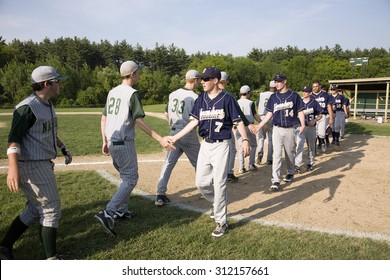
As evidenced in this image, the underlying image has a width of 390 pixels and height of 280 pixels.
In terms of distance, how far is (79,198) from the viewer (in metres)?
5.16

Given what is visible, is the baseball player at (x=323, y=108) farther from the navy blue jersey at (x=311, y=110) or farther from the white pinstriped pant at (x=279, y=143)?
the white pinstriped pant at (x=279, y=143)

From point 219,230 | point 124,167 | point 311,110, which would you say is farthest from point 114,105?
point 311,110

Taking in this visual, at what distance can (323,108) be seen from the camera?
30.5ft

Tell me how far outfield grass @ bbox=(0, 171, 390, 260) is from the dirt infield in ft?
1.33

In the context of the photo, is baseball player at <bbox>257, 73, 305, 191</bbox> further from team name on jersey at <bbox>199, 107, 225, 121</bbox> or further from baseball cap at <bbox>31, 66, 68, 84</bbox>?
baseball cap at <bbox>31, 66, 68, 84</bbox>

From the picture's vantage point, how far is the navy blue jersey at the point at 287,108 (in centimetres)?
592

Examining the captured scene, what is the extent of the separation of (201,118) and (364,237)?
2.57 m

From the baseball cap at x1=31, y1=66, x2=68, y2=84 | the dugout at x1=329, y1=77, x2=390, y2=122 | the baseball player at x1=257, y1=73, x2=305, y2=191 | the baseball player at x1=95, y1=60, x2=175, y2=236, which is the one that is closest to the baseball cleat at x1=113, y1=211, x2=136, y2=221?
the baseball player at x1=95, y1=60, x2=175, y2=236

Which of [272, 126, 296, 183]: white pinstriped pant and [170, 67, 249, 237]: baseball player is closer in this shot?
[170, 67, 249, 237]: baseball player

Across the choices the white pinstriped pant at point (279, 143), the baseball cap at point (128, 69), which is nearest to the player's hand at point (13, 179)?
the baseball cap at point (128, 69)

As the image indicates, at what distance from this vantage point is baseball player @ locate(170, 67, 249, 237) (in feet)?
12.6

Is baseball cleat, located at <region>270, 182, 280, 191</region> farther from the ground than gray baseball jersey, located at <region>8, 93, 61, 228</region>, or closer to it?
closer to it
